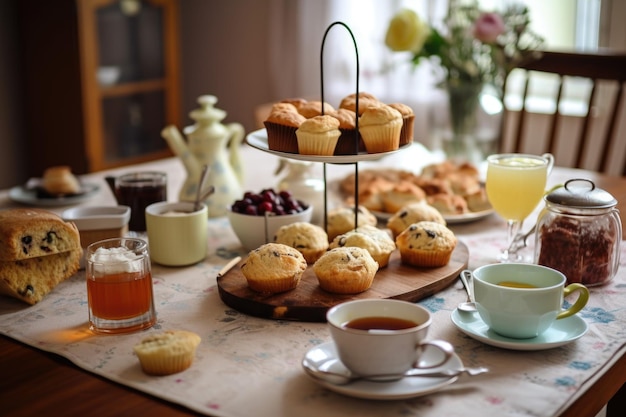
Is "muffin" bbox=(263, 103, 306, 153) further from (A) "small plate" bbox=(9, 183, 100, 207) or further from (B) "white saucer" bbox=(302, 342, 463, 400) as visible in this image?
(A) "small plate" bbox=(9, 183, 100, 207)

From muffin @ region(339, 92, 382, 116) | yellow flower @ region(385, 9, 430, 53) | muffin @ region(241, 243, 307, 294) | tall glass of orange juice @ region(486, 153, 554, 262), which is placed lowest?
muffin @ region(241, 243, 307, 294)

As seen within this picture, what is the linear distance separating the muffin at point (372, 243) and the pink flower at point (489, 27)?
93 centimetres

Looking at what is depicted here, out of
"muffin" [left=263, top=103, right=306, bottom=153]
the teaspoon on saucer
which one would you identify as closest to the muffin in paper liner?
"muffin" [left=263, top=103, right=306, bottom=153]

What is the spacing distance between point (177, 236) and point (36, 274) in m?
0.28

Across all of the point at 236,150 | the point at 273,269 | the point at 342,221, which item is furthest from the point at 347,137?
the point at 236,150

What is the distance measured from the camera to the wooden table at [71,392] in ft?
3.37

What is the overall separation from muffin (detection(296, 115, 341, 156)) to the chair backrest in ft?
4.05

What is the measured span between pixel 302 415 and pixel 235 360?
0.20m

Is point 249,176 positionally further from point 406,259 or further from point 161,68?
point 161,68

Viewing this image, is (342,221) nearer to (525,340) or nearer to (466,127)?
(525,340)

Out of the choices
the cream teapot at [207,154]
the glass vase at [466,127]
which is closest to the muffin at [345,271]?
the cream teapot at [207,154]

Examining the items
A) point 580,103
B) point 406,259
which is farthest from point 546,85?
point 406,259

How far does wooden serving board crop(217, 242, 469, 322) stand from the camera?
50.8 inches

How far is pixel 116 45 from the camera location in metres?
3.77
